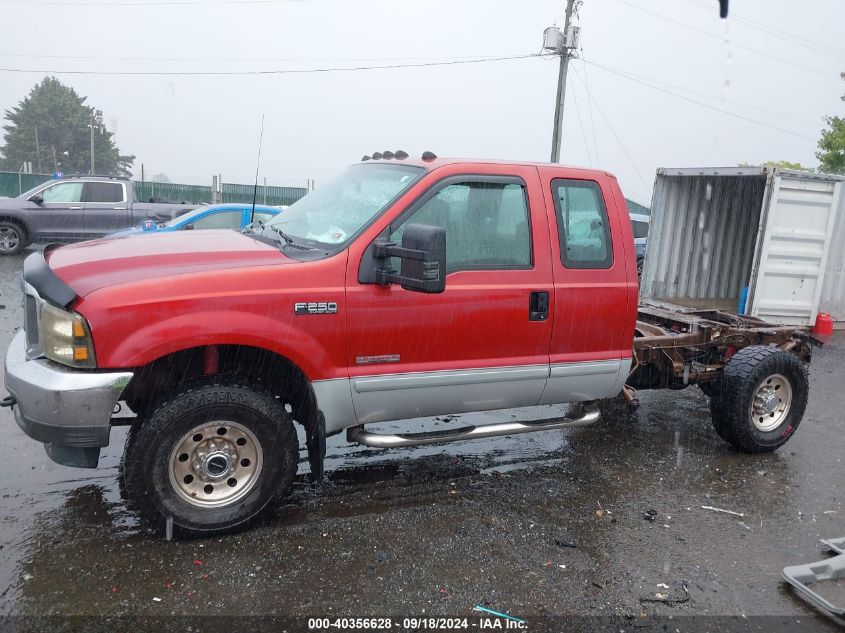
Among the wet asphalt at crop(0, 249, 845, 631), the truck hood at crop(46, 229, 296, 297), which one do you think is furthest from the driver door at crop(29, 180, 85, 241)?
the truck hood at crop(46, 229, 296, 297)

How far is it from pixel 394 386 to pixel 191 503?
4.16 feet

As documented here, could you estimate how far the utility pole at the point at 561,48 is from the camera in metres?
22.8

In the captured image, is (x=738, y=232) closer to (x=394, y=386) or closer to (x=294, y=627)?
(x=394, y=386)

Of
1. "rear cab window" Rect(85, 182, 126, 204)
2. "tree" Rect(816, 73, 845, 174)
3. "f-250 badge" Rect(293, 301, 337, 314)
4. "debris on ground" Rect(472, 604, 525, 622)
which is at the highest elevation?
"tree" Rect(816, 73, 845, 174)

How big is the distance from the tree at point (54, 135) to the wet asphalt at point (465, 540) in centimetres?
6418

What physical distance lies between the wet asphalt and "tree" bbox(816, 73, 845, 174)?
26808 mm

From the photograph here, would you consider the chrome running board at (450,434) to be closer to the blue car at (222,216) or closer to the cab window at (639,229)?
the blue car at (222,216)

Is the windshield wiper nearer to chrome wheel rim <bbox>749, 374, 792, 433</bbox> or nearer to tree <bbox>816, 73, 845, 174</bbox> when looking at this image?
chrome wheel rim <bbox>749, 374, 792, 433</bbox>

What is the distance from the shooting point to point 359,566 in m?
3.54

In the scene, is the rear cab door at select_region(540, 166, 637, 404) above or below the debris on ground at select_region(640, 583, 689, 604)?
above

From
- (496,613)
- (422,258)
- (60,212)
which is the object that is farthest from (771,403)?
(60,212)

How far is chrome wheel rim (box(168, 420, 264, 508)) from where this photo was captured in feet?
11.9

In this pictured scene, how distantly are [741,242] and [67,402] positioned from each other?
337 inches

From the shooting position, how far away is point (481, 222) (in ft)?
14.0
